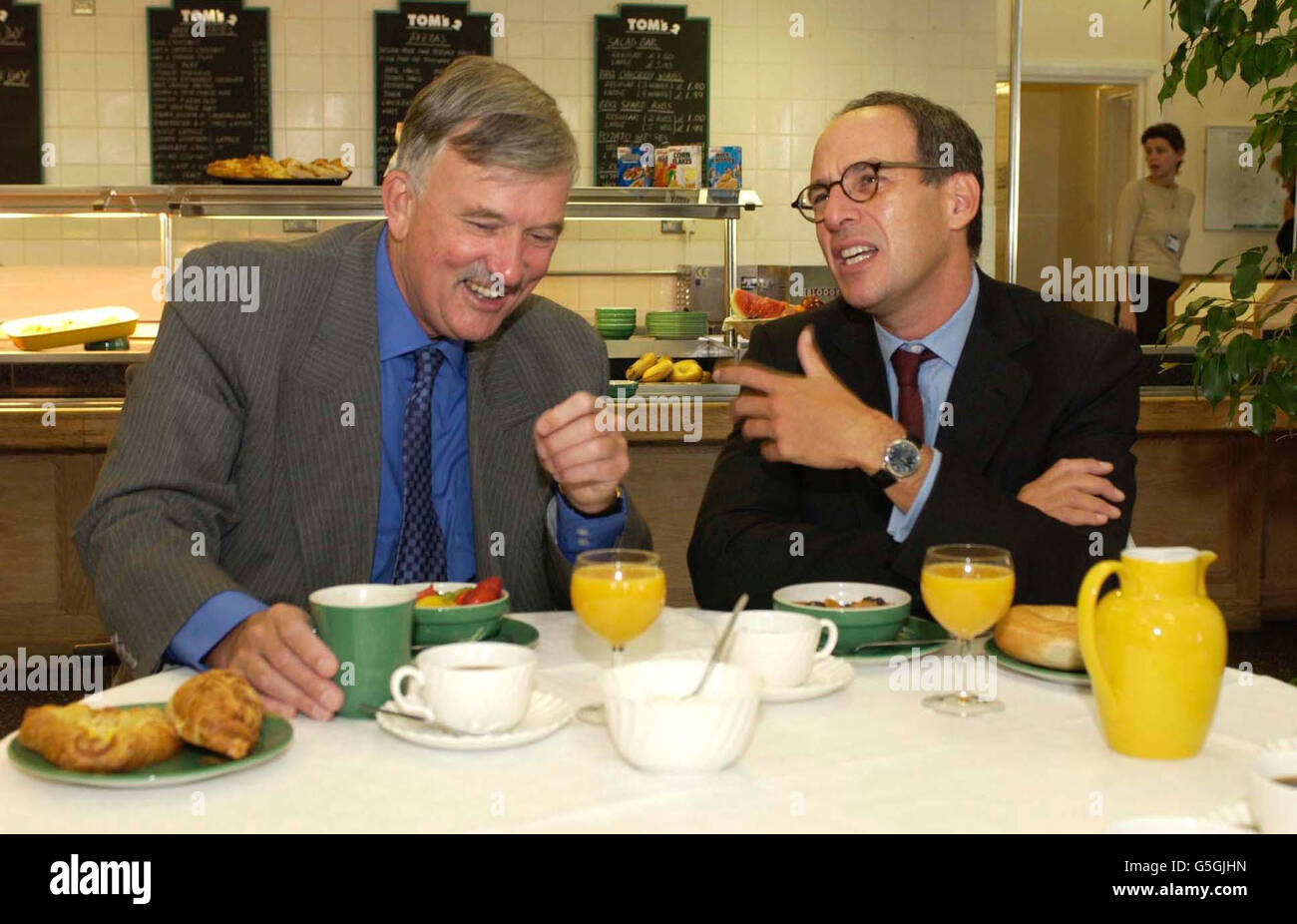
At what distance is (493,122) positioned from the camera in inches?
75.2

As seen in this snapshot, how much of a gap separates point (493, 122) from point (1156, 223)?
649 cm

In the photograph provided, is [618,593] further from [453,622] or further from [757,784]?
[757,784]

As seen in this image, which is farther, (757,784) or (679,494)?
(679,494)

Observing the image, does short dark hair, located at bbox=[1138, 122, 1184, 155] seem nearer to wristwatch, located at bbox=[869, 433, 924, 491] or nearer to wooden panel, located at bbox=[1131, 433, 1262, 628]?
wooden panel, located at bbox=[1131, 433, 1262, 628]

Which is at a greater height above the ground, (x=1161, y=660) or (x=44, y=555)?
(x=1161, y=660)

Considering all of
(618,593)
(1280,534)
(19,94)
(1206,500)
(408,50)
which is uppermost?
(408,50)

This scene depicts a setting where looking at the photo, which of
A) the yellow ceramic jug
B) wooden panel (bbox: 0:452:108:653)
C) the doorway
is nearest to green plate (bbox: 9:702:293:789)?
the yellow ceramic jug

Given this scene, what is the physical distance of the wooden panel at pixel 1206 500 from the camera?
4.59m

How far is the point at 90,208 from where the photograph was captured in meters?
4.09

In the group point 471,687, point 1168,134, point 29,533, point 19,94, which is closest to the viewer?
point 471,687

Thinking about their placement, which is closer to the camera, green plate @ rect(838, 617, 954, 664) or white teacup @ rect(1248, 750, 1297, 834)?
white teacup @ rect(1248, 750, 1297, 834)

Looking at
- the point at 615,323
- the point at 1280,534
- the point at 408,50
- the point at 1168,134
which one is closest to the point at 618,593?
the point at 615,323

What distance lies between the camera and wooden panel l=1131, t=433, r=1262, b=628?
15.1ft

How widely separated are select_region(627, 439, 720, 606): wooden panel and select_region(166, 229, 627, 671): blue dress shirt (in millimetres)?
2050
